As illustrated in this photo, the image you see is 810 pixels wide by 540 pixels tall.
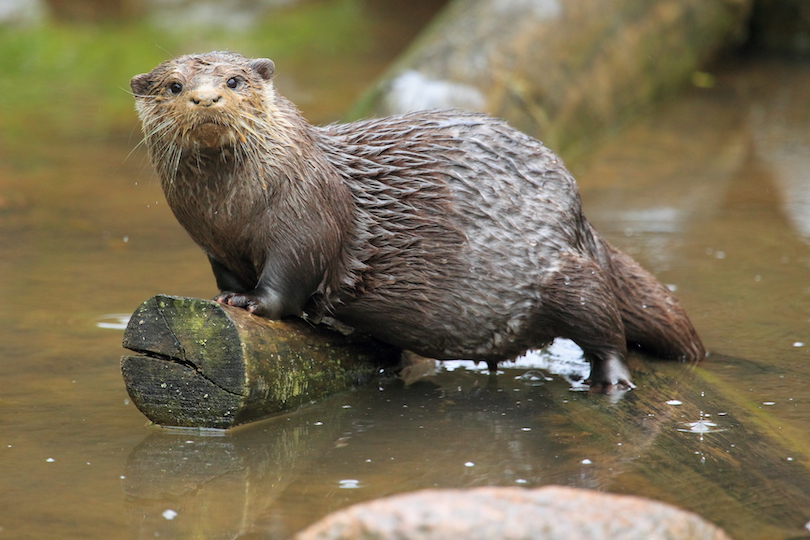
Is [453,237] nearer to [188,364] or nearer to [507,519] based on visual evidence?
[188,364]

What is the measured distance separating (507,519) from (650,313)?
2.20 metres

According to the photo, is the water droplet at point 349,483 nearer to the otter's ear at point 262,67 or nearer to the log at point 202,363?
the log at point 202,363

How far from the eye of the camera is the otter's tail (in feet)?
14.4

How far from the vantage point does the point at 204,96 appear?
3529 millimetres

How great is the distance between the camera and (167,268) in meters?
5.61

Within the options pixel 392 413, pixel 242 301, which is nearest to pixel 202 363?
pixel 242 301

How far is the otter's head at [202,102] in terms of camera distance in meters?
3.57

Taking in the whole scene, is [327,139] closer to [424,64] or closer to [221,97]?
[221,97]

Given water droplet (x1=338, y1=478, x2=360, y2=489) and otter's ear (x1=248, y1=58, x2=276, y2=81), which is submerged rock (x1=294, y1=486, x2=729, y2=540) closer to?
water droplet (x1=338, y1=478, x2=360, y2=489)

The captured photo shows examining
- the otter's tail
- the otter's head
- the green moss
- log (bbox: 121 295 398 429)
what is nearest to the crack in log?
log (bbox: 121 295 398 429)

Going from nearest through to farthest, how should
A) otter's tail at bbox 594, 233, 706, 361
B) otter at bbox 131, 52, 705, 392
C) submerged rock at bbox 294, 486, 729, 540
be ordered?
submerged rock at bbox 294, 486, 729, 540
otter at bbox 131, 52, 705, 392
otter's tail at bbox 594, 233, 706, 361

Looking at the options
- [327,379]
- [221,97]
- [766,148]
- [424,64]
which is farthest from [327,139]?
[766,148]

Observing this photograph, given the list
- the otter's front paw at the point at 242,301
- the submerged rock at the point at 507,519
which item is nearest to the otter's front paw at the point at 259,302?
the otter's front paw at the point at 242,301

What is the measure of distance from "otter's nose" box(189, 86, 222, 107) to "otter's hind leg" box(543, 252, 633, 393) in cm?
147
